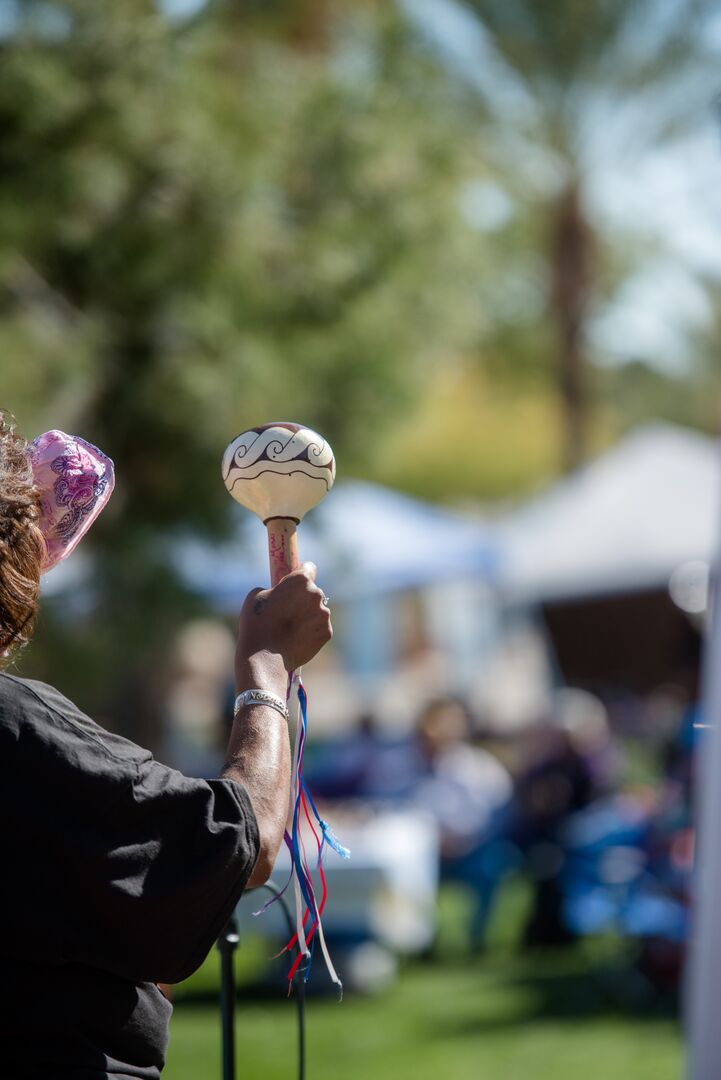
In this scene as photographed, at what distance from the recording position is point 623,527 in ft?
35.0

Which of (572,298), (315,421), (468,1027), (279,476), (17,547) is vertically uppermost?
(572,298)

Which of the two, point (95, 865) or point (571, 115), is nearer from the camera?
point (95, 865)

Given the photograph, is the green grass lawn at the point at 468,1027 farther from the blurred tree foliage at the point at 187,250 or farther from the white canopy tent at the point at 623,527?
the white canopy tent at the point at 623,527

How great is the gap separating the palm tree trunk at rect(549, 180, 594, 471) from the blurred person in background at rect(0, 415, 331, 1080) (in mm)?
16453

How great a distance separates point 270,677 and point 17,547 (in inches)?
11.9

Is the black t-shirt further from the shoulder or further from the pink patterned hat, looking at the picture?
the pink patterned hat

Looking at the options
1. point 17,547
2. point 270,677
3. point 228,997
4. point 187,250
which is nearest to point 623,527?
point 187,250

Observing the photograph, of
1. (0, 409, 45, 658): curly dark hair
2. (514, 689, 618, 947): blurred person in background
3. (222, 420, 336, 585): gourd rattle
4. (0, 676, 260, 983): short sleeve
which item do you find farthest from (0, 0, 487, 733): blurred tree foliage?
(0, 676, 260, 983): short sleeve

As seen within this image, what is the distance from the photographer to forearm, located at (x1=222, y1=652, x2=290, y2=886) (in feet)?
4.47

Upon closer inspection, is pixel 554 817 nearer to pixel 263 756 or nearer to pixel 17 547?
pixel 263 756

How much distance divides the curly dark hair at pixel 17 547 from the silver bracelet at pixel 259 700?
24 cm

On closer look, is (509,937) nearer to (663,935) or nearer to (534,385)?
(663,935)

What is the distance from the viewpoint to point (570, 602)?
523 inches

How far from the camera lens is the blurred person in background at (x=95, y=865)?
1.24m
